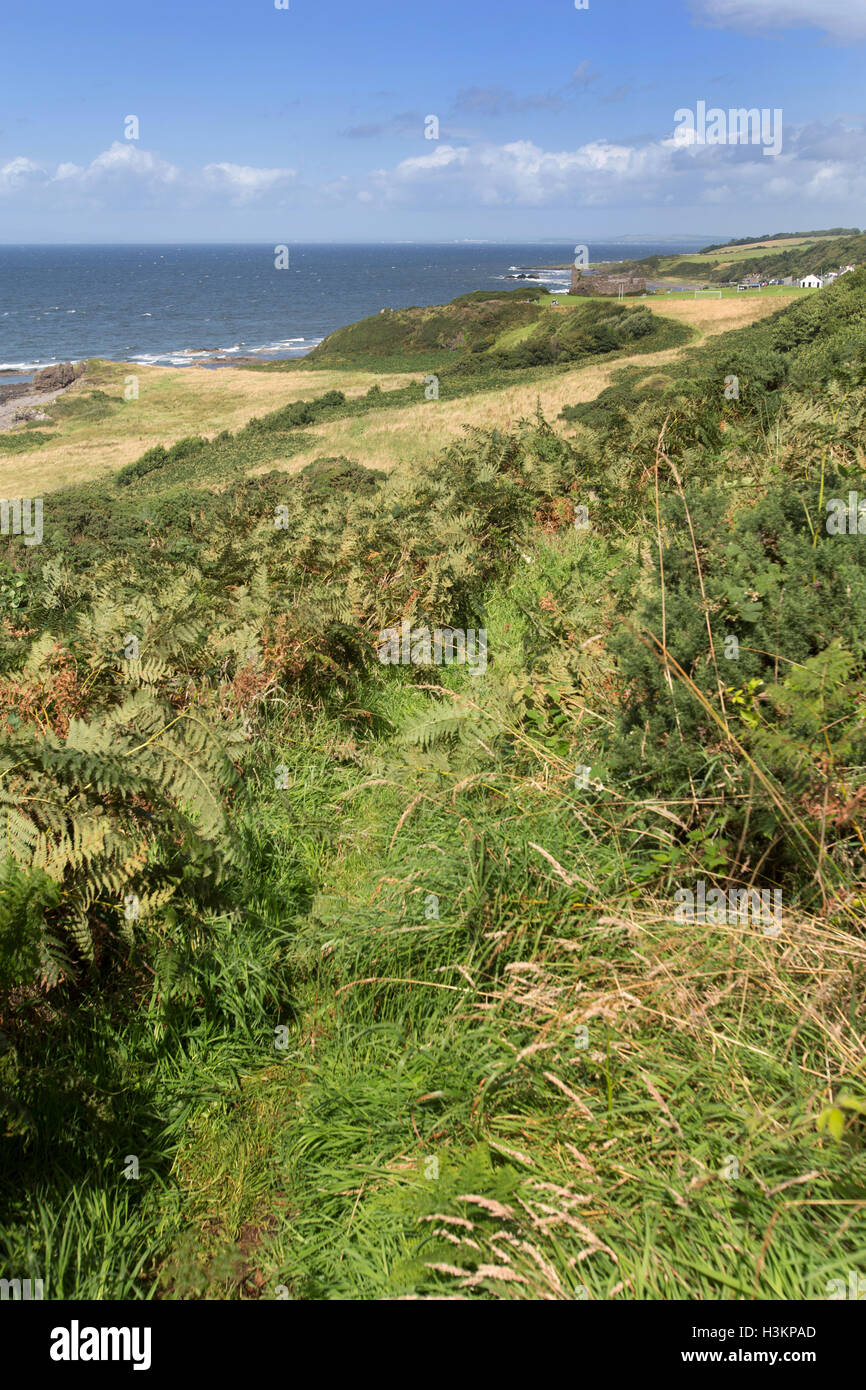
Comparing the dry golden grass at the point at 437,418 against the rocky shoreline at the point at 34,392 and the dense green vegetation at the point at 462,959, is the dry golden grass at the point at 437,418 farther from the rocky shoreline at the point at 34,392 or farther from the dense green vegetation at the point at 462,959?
the rocky shoreline at the point at 34,392

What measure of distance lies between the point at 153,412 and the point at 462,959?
148ft

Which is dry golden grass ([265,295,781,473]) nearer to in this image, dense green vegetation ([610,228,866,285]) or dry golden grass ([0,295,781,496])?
dry golden grass ([0,295,781,496])

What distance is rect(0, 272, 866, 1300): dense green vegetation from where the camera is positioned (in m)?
1.84

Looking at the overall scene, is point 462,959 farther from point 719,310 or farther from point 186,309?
point 186,309

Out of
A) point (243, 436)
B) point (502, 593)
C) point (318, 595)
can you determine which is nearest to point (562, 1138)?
point (318, 595)

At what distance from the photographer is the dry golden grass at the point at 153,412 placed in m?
31.4

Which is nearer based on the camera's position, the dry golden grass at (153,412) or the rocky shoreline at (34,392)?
the dry golden grass at (153,412)

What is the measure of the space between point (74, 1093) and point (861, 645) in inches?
114

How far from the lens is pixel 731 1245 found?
65.6 inches

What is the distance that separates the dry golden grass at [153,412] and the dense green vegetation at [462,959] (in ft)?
90.4

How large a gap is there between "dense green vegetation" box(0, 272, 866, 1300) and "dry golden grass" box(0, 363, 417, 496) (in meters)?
27.5

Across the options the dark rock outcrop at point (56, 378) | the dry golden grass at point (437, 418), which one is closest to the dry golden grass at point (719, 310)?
the dry golden grass at point (437, 418)

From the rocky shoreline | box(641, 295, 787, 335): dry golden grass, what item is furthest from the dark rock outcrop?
box(641, 295, 787, 335): dry golden grass
